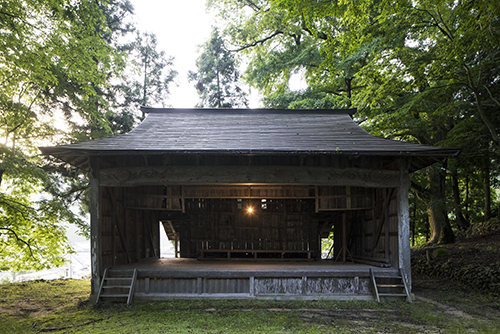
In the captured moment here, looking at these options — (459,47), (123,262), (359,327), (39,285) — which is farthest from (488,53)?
(39,285)

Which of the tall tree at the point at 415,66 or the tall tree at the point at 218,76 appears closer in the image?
the tall tree at the point at 415,66

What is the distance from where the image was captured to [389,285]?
834 cm

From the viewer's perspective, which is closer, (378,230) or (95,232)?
(95,232)

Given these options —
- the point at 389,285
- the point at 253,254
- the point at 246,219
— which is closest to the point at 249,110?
the point at 246,219

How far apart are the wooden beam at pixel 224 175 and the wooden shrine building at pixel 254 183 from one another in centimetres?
2

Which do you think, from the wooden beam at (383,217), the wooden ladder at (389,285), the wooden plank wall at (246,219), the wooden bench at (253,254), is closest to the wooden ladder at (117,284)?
the wooden plank wall at (246,219)

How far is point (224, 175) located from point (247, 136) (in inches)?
59.8

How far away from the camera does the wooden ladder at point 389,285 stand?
8258 millimetres

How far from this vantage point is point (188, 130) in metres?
10.1

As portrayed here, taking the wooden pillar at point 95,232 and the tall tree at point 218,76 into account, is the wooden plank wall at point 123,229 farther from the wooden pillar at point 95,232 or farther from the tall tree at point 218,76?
the tall tree at point 218,76

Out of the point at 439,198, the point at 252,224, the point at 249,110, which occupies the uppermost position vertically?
the point at 249,110

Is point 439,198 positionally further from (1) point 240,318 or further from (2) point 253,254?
(1) point 240,318

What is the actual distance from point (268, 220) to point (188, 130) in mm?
4610

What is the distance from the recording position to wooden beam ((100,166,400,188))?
831 cm
